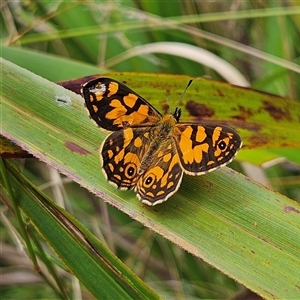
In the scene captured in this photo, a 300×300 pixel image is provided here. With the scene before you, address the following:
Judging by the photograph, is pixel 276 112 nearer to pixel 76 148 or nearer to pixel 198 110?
pixel 198 110

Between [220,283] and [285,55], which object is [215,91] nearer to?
[285,55]

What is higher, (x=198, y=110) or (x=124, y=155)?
(x=198, y=110)

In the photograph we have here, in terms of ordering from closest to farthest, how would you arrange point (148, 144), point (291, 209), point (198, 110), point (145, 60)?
point (291, 209)
point (148, 144)
point (198, 110)
point (145, 60)

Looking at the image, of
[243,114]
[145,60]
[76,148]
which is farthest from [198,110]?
[145,60]

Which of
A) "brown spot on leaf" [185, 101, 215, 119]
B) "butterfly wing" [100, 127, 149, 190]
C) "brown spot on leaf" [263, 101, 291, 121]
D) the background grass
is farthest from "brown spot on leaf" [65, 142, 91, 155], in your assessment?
the background grass

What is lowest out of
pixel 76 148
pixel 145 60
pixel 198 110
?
pixel 76 148

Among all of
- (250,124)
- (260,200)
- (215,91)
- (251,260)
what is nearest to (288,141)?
(250,124)

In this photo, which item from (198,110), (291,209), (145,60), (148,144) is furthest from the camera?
(145,60)
